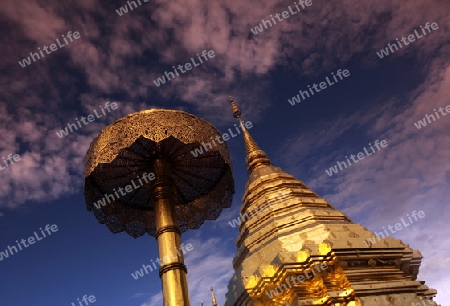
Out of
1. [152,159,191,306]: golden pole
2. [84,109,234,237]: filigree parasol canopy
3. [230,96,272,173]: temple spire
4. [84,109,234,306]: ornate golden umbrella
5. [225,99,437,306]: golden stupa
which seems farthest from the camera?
[230,96,272,173]: temple spire

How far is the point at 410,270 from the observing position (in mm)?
8875

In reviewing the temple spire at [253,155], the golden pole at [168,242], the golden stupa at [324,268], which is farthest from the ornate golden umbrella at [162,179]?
the temple spire at [253,155]

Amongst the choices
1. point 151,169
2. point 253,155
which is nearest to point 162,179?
point 151,169

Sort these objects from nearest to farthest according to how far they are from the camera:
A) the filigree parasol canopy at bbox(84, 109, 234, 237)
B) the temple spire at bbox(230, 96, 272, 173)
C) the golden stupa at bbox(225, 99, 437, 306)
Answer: the golden stupa at bbox(225, 99, 437, 306) < the filigree parasol canopy at bbox(84, 109, 234, 237) < the temple spire at bbox(230, 96, 272, 173)

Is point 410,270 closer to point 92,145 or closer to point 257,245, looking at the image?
point 257,245

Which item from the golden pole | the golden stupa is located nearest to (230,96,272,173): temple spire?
the golden stupa

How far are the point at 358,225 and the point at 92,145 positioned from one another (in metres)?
6.65

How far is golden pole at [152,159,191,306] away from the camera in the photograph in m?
6.73

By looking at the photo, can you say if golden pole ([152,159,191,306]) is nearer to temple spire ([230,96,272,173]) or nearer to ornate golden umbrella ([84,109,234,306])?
ornate golden umbrella ([84,109,234,306])

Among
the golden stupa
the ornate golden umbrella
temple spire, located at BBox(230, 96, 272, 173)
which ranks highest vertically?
temple spire, located at BBox(230, 96, 272, 173)

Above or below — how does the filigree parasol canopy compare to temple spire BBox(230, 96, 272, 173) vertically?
below

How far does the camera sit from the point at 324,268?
25.6 feet

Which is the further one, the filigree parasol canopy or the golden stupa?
the filigree parasol canopy

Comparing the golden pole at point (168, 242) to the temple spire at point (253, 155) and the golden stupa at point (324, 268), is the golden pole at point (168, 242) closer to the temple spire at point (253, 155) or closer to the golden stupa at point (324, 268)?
the golden stupa at point (324, 268)
